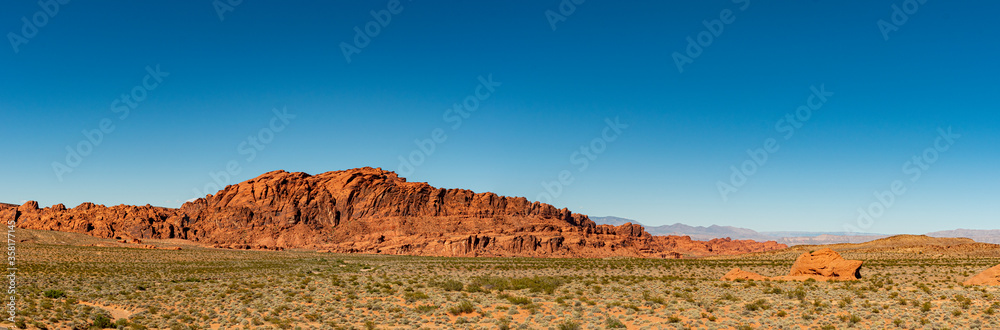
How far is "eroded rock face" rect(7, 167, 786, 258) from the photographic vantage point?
110m

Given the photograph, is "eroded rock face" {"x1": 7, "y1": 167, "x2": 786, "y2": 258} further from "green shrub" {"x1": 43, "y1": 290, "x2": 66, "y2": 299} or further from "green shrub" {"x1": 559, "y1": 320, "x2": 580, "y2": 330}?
"green shrub" {"x1": 559, "y1": 320, "x2": 580, "y2": 330}

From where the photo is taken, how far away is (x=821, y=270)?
3656cm

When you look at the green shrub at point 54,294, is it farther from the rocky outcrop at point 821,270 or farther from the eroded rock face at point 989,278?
the eroded rock face at point 989,278

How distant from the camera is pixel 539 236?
111 metres

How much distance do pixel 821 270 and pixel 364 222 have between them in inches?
4087

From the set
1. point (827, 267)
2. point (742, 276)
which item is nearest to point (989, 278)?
point (827, 267)

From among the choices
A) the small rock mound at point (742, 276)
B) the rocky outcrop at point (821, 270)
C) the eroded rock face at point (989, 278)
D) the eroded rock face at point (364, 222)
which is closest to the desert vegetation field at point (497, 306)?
the rocky outcrop at point (821, 270)

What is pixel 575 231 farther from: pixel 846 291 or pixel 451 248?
pixel 846 291

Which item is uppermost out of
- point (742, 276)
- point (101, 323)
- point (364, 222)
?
point (364, 222)

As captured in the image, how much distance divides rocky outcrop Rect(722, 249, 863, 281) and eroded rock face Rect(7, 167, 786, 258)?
6731 cm

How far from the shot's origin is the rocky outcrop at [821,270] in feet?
118

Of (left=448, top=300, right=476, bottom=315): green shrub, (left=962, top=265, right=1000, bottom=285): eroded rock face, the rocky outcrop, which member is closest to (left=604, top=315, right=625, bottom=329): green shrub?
(left=448, top=300, right=476, bottom=315): green shrub

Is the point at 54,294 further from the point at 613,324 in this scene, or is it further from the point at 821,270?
the point at 821,270

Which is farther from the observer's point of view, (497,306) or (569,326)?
(497,306)
